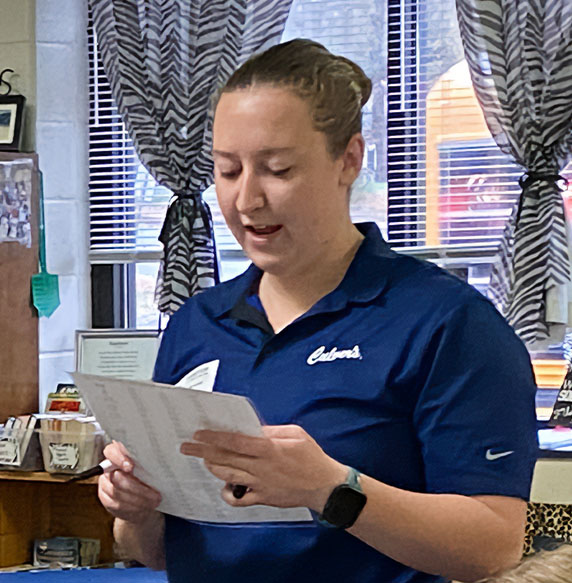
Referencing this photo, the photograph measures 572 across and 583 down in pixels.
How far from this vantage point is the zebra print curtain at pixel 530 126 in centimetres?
290

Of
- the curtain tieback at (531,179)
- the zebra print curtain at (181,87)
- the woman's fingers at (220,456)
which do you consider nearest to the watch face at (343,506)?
the woman's fingers at (220,456)

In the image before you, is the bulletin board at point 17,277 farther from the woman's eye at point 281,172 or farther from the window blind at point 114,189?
the woman's eye at point 281,172

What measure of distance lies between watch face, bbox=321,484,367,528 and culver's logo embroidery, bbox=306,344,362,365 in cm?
21

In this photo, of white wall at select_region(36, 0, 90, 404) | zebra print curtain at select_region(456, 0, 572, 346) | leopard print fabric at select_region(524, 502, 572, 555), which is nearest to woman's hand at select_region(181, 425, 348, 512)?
leopard print fabric at select_region(524, 502, 572, 555)

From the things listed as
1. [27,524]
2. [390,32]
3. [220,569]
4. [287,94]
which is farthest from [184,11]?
[220,569]

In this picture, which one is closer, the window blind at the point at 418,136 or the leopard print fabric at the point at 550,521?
the leopard print fabric at the point at 550,521

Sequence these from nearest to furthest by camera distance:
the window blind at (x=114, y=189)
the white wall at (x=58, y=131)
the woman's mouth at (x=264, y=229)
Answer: the woman's mouth at (x=264, y=229)
the white wall at (x=58, y=131)
the window blind at (x=114, y=189)

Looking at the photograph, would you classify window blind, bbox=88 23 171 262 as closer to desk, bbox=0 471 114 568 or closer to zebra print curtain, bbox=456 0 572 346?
desk, bbox=0 471 114 568

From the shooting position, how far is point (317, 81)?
4.09ft

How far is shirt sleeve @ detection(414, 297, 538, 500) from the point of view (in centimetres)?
115

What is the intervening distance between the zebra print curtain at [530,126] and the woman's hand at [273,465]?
1.94 meters

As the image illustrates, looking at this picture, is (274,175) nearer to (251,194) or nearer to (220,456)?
(251,194)

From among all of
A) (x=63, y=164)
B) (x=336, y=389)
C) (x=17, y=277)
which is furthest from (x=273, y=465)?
(x=63, y=164)

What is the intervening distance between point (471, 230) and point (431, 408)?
213 cm
